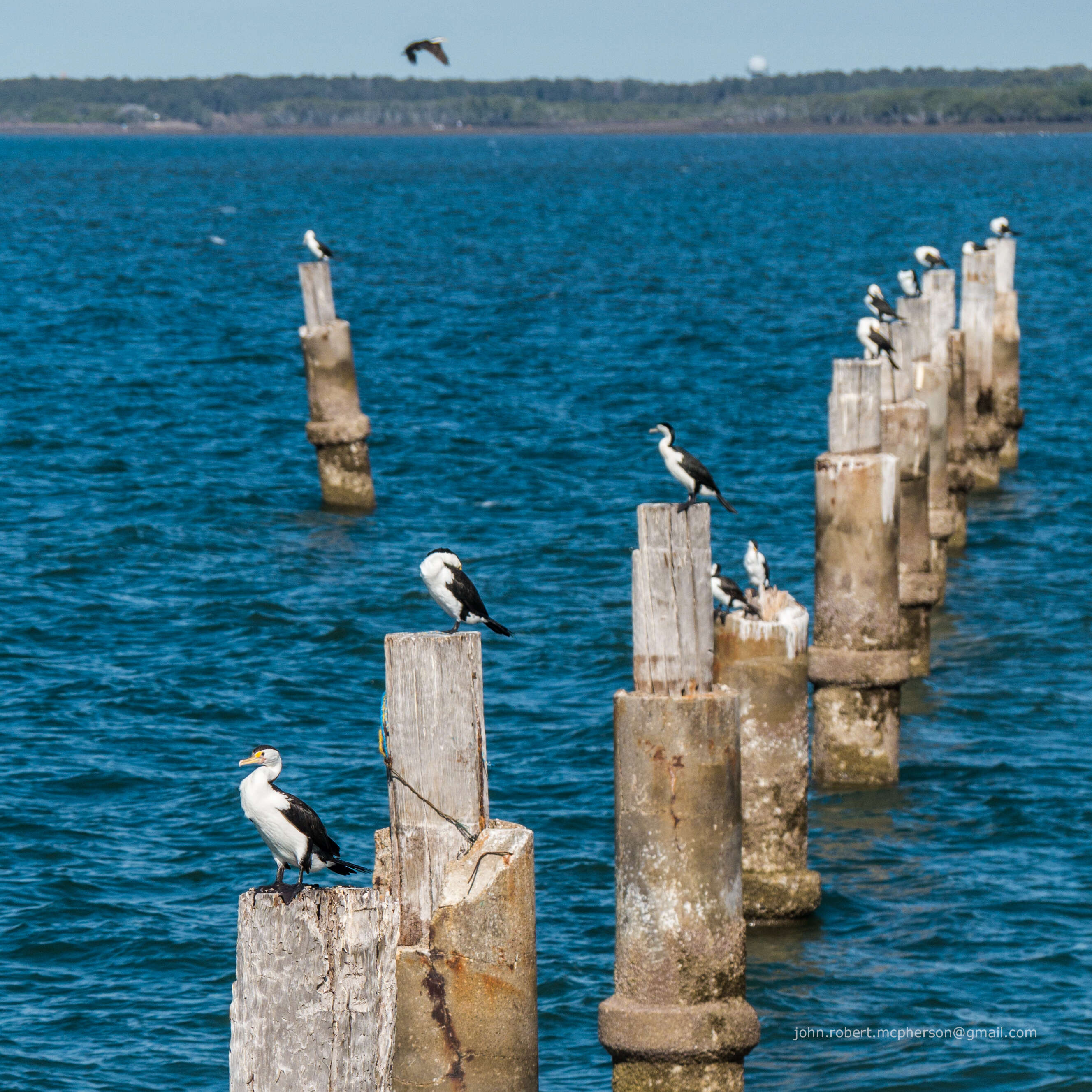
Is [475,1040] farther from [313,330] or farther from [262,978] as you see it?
[313,330]

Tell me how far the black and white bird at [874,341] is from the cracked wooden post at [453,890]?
9790mm

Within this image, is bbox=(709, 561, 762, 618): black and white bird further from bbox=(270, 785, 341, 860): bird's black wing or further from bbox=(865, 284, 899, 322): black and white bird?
bbox=(865, 284, 899, 322): black and white bird

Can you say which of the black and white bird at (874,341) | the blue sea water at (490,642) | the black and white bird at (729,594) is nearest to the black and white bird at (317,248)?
the blue sea water at (490,642)

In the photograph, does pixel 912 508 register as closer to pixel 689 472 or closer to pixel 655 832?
pixel 689 472

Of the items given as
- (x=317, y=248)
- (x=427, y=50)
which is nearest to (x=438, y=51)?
(x=427, y=50)

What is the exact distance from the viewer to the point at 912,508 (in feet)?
51.3

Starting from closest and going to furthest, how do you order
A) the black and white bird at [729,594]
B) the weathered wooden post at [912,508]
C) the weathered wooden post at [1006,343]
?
the black and white bird at [729,594]
the weathered wooden post at [912,508]
the weathered wooden post at [1006,343]

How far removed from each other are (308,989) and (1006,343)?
71.8ft

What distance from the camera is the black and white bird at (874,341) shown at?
617 inches

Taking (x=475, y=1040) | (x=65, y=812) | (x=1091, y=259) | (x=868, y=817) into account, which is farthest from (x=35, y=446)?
(x=1091, y=259)

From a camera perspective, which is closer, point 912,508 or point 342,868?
point 342,868

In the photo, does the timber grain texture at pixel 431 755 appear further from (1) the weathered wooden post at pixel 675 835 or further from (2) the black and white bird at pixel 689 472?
(2) the black and white bird at pixel 689 472

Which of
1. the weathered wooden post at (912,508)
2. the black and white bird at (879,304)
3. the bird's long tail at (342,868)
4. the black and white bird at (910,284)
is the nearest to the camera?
the bird's long tail at (342,868)

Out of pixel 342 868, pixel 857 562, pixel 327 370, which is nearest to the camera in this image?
pixel 342 868
